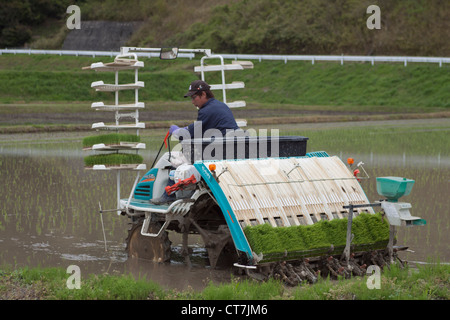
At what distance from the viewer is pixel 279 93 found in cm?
5138

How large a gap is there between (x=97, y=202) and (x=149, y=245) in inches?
195

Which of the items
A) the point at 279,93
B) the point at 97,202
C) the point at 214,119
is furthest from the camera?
the point at 279,93

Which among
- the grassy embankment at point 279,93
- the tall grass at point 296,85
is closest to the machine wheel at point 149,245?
the grassy embankment at point 279,93

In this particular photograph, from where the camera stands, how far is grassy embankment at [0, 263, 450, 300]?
24.6 ft

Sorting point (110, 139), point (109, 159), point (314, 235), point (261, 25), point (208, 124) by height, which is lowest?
point (314, 235)

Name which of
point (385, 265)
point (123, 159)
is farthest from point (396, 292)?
point (123, 159)

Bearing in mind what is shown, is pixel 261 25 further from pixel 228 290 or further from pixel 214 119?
pixel 228 290

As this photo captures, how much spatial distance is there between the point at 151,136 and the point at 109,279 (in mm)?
20801

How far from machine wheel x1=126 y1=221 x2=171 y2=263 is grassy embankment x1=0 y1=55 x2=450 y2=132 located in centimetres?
2207

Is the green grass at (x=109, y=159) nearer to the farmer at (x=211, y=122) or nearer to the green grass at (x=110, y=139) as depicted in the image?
the green grass at (x=110, y=139)

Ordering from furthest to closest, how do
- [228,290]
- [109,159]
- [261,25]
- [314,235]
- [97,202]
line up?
[261,25]
[97,202]
[109,159]
[314,235]
[228,290]

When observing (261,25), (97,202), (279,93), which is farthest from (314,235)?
(261,25)
